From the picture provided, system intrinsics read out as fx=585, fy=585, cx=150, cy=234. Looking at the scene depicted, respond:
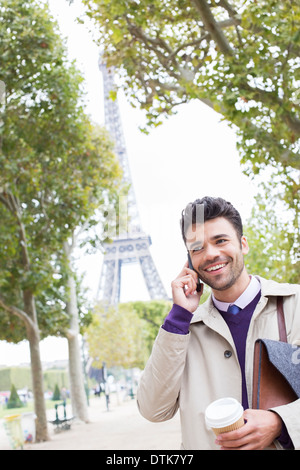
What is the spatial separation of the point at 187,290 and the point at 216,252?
13cm

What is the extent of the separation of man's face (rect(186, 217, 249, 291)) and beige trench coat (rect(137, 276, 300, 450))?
0.27ft

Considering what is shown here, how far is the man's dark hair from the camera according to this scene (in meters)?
1.52

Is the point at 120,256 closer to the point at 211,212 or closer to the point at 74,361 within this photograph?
the point at 74,361

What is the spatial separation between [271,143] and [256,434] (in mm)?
3859

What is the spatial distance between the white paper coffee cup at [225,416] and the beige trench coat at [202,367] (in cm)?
21

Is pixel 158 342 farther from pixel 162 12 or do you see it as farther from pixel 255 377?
pixel 162 12

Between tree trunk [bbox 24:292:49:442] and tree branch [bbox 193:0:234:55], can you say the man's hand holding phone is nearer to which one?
tree branch [bbox 193:0:234:55]

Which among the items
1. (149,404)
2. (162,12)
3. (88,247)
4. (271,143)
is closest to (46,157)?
(88,247)

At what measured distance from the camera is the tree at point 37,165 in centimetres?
785

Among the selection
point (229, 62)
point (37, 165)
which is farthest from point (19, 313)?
point (229, 62)

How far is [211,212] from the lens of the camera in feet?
4.99

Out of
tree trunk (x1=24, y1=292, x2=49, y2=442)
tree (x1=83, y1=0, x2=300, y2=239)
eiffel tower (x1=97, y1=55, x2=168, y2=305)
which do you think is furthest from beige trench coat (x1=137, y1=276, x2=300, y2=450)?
eiffel tower (x1=97, y1=55, x2=168, y2=305)

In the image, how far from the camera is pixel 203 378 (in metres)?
1.45

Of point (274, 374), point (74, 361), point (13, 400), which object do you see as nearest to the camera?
point (274, 374)
